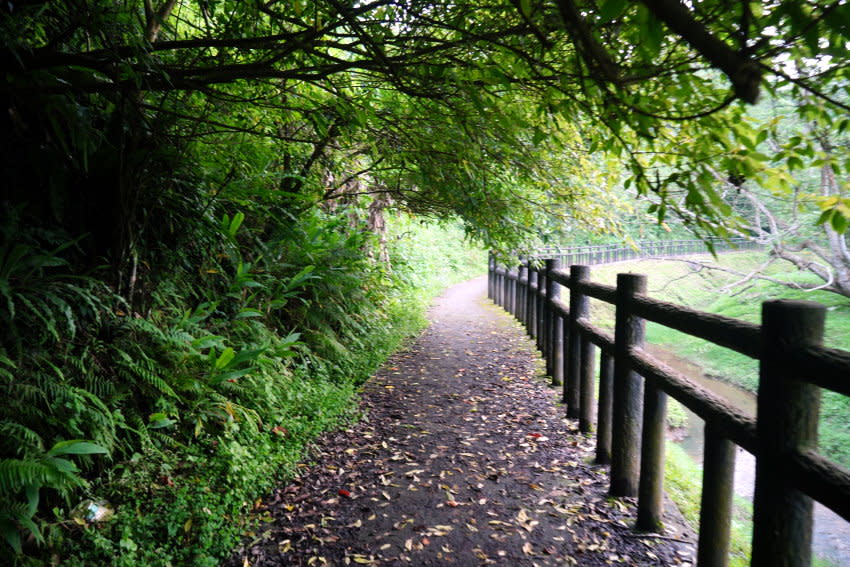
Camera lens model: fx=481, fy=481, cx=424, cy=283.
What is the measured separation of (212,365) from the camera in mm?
3711

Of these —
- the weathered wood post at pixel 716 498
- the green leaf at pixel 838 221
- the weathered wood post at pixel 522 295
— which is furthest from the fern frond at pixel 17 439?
the weathered wood post at pixel 522 295

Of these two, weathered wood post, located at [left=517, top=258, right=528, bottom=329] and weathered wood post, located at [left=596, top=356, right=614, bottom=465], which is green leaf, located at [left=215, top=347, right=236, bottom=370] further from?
weathered wood post, located at [left=517, top=258, right=528, bottom=329]

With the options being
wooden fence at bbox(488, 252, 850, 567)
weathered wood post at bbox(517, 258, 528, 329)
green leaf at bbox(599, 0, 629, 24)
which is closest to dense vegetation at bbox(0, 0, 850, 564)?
green leaf at bbox(599, 0, 629, 24)

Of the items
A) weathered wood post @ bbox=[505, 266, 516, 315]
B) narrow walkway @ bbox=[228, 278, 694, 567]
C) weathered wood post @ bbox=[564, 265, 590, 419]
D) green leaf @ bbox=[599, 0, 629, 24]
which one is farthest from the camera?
weathered wood post @ bbox=[505, 266, 516, 315]

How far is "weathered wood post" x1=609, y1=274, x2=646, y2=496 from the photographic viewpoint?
3312mm

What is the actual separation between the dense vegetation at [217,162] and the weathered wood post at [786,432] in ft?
1.26

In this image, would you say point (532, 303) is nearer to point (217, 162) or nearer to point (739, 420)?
point (217, 162)

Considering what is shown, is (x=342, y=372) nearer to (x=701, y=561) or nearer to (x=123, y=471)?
(x=123, y=471)

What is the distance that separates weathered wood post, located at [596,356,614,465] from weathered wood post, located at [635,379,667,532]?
0.88 m

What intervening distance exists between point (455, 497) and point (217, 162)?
11.5ft

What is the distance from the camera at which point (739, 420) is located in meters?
2.14

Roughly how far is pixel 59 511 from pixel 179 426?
100 centimetres

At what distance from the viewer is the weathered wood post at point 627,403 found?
3312 mm

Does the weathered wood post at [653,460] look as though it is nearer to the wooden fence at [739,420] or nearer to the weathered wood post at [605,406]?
the wooden fence at [739,420]
